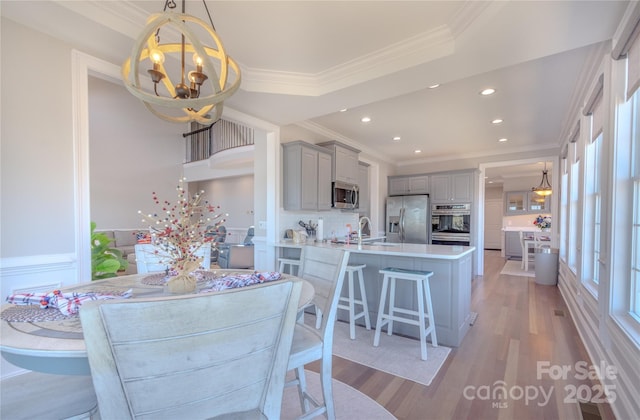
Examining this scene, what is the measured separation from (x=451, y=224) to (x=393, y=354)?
14.2 feet

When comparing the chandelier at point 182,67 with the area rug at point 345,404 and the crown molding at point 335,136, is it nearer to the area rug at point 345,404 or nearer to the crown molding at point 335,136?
the area rug at point 345,404

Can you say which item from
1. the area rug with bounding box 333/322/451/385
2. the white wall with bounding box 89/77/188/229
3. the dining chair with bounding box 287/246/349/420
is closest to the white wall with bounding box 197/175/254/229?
the white wall with bounding box 89/77/188/229

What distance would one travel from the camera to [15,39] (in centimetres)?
192

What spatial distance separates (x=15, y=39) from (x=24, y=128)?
0.59 meters

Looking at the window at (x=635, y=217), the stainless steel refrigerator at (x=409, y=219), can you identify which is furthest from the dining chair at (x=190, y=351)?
the stainless steel refrigerator at (x=409, y=219)

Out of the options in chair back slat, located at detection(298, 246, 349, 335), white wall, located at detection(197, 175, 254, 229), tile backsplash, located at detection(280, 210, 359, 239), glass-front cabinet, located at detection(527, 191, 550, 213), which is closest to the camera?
chair back slat, located at detection(298, 246, 349, 335)

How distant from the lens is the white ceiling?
1912 millimetres

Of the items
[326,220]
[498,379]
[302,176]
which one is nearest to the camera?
[498,379]

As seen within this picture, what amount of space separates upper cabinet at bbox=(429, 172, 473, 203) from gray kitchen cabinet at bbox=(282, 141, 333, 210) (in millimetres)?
3268

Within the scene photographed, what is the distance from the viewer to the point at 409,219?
253 inches

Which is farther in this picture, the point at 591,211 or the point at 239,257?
the point at 239,257

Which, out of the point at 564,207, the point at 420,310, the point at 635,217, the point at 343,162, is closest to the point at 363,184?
the point at 343,162

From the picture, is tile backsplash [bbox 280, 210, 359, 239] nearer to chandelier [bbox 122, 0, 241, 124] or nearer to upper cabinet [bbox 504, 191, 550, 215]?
chandelier [bbox 122, 0, 241, 124]

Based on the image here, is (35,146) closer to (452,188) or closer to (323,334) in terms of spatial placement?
(323,334)
